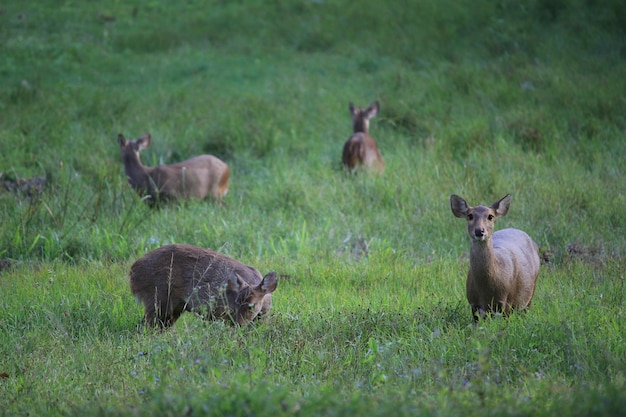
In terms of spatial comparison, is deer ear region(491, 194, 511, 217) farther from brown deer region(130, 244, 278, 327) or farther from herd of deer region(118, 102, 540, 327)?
brown deer region(130, 244, 278, 327)

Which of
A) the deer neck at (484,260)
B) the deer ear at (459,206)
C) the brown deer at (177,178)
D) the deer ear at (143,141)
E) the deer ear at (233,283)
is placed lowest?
the brown deer at (177,178)

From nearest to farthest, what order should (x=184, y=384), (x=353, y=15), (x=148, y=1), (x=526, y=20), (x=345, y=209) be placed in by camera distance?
(x=184, y=384)
(x=345, y=209)
(x=526, y=20)
(x=353, y=15)
(x=148, y=1)

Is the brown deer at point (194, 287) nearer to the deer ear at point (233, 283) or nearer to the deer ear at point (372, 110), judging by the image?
the deer ear at point (233, 283)

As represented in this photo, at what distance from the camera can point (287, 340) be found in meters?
5.91

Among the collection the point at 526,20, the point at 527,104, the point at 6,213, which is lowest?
the point at 6,213

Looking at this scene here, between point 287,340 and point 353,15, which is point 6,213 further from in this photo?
point 353,15

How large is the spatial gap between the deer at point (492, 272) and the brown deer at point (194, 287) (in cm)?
145

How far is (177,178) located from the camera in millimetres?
10289

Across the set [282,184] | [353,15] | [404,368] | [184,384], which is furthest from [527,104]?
[184,384]

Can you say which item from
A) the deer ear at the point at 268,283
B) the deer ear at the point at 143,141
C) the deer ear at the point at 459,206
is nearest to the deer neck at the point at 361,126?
the deer ear at the point at 143,141

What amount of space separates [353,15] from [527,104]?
555cm

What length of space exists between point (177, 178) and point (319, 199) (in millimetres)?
1754

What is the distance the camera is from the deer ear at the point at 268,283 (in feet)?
19.9

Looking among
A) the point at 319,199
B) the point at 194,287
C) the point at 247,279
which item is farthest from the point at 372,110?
the point at 194,287
